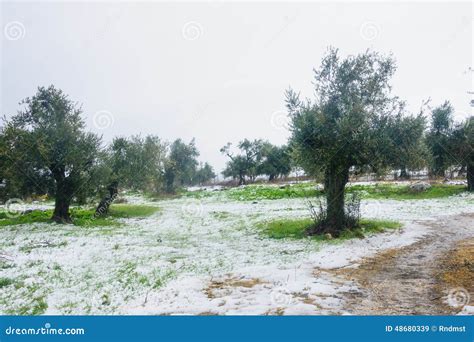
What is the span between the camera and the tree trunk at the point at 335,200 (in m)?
19.3

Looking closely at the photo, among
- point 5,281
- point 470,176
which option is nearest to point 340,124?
point 5,281

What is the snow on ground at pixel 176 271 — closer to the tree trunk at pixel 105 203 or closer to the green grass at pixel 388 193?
the tree trunk at pixel 105 203

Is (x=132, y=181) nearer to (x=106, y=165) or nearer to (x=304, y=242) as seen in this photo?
(x=106, y=165)

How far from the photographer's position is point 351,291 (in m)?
9.58

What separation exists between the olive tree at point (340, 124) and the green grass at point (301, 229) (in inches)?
33.8

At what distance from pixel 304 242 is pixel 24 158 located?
20.9 m

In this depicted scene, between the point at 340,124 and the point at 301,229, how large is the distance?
677cm

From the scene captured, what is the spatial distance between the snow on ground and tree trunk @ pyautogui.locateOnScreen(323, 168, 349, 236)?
2.07 metres

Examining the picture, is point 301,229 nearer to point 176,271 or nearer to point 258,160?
point 176,271

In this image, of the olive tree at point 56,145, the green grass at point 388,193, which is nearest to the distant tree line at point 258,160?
the green grass at point 388,193

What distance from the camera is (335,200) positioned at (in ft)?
63.9

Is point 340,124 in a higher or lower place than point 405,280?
higher

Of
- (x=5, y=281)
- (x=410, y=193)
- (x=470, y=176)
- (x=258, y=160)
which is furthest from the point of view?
(x=258, y=160)
